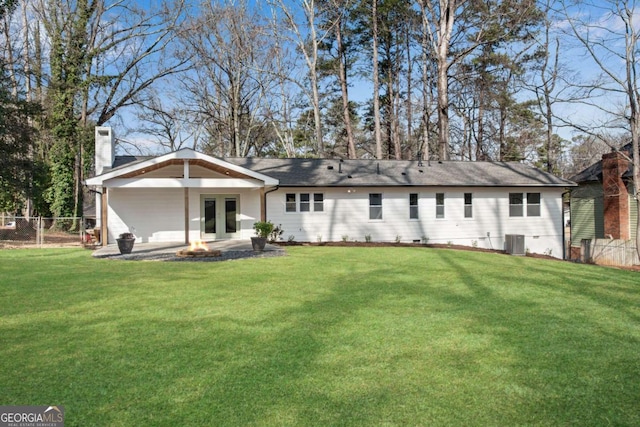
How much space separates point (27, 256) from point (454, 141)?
30.9 meters

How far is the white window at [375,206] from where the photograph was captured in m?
20.4

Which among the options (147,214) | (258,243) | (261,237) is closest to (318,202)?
(261,237)

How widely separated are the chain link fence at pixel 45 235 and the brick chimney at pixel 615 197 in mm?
23407

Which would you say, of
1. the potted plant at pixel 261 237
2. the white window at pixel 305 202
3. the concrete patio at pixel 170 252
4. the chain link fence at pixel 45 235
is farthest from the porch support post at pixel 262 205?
the chain link fence at pixel 45 235

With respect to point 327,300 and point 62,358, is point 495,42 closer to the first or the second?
point 327,300

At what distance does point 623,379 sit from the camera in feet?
13.6

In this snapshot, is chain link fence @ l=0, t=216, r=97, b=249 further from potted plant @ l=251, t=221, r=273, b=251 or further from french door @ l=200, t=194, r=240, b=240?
potted plant @ l=251, t=221, r=273, b=251

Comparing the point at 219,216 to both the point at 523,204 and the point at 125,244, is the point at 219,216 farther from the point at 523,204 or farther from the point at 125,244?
the point at 523,204

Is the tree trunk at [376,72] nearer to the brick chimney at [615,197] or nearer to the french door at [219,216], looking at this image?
the brick chimney at [615,197]

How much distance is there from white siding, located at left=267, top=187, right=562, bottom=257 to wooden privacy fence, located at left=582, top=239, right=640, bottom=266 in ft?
6.41

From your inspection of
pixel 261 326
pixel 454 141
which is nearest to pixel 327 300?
pixel 261 326

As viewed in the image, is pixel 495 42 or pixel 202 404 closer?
pixel 202 404

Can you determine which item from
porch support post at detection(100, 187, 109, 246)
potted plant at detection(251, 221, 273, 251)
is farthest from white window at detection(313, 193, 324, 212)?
porch support post at detection(100, 187, 109, 246)

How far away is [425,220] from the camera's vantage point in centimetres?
2069
